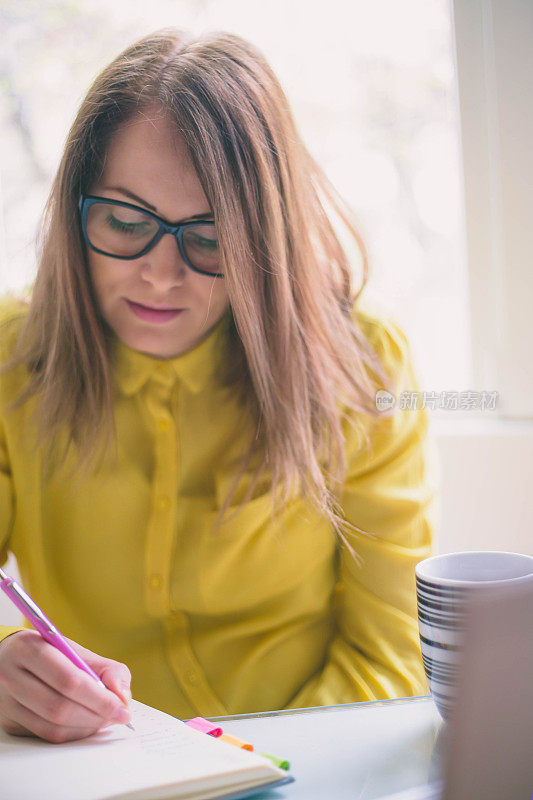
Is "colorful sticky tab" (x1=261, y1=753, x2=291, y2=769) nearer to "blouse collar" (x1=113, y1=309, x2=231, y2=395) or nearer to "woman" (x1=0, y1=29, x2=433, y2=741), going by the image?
"woman" (x1=0, y1=29, x2=433, y2=741)

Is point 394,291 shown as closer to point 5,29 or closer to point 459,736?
point 5,29

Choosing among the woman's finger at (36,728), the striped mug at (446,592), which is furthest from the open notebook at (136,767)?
the striped mug at (446,592)

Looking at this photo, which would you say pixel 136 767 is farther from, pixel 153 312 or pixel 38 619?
pixel 153 312

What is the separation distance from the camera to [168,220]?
2.63 feet

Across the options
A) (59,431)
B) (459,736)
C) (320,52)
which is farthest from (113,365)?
(320,52)

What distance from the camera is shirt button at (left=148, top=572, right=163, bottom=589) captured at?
2.81 feet

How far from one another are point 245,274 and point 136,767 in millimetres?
498

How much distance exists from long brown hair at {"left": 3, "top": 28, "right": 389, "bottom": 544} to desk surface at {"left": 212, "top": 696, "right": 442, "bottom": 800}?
0.30m

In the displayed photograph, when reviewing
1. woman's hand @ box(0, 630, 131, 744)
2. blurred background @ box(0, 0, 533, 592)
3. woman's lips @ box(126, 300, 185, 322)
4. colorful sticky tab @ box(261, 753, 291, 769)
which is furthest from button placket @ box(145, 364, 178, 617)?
blurred background @ box(0, 0, 533, 592)

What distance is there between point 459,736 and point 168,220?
0.62 m

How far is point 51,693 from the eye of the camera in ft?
1.75

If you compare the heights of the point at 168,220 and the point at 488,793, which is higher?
the point at 168,220

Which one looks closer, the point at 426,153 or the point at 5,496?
the point at 5,496

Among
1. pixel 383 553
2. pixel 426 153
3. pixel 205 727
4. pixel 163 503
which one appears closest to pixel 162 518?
pixel 163 503
